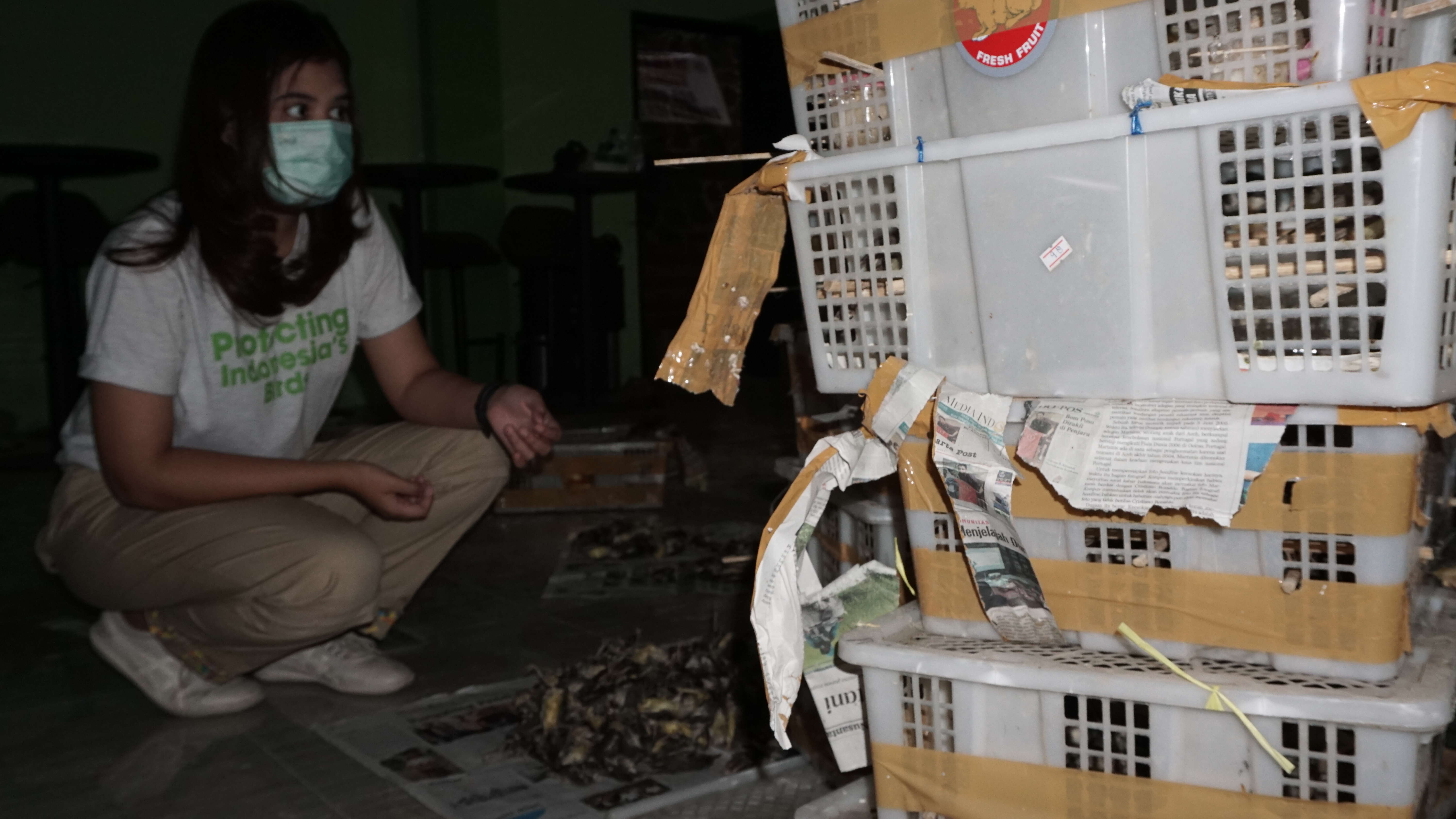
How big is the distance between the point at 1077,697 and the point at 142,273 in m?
1.30

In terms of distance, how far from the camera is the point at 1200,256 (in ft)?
2.64

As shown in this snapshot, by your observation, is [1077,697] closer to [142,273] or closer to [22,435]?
[142,273]

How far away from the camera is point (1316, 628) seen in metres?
0.81

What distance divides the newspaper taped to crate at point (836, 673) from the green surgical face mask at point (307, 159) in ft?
3.23

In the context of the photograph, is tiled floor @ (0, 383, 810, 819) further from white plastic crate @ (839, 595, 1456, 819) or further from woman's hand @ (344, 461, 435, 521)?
white plastic crate @ (839, 595, 1456, 819)

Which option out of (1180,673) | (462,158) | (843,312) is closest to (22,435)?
(462,158)

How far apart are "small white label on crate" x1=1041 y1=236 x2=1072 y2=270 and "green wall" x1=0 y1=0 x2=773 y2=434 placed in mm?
4420

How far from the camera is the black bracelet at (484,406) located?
5.74 ft

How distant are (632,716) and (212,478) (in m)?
0.65

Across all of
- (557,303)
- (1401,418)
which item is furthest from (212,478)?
(557,303)

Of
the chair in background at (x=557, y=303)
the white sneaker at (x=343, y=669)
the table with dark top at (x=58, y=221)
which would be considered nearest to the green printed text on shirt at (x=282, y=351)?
the white sneaker at (x=343, y=669)

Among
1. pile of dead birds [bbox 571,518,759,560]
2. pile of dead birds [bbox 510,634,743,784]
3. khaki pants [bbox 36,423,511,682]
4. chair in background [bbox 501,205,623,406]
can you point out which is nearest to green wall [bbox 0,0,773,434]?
chair in background [bbox 501,205,623,406]

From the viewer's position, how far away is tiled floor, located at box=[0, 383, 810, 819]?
4.26ft

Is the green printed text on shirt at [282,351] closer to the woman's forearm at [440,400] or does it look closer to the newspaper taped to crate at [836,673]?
the woman's forearm at [440,400]
